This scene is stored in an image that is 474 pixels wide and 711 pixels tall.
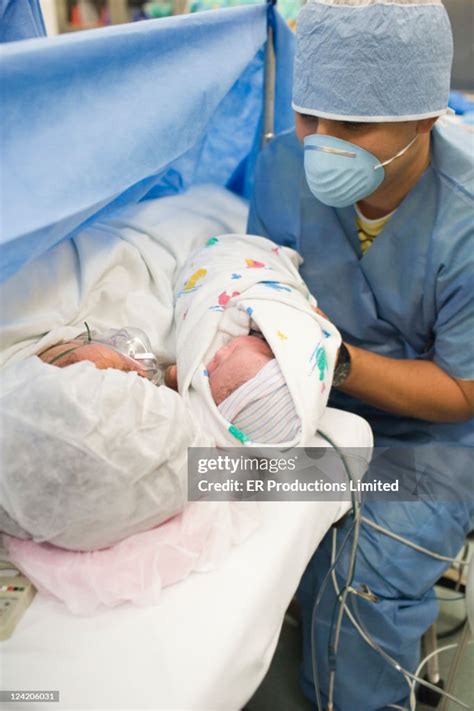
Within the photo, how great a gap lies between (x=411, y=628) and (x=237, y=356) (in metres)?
0.73

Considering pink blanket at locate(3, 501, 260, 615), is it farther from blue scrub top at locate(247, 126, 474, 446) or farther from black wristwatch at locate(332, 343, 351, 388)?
blue scrub top at locate(247, 126, 474, 446)

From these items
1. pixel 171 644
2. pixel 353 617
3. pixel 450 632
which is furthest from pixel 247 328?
pixel 450 632

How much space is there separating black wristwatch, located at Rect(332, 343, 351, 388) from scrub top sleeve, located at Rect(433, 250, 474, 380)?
8.3 inches

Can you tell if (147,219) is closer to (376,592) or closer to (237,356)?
(237,356)

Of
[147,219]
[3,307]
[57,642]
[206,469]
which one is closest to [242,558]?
[206,469]

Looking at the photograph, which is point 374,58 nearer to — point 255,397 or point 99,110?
point 99,110

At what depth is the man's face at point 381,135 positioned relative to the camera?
1106 mm

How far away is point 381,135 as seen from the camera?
3.63 feet

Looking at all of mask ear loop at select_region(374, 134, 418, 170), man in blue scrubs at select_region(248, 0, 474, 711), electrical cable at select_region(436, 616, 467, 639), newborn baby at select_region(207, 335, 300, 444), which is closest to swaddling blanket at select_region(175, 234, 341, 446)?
newborn baby at select_region(207, 335, 300, 444)

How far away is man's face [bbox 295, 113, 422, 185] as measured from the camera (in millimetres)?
1106

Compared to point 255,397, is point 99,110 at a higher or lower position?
higher

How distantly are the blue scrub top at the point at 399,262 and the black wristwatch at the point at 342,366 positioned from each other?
21 centimetres

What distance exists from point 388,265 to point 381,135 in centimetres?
27

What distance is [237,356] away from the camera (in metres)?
0.93
